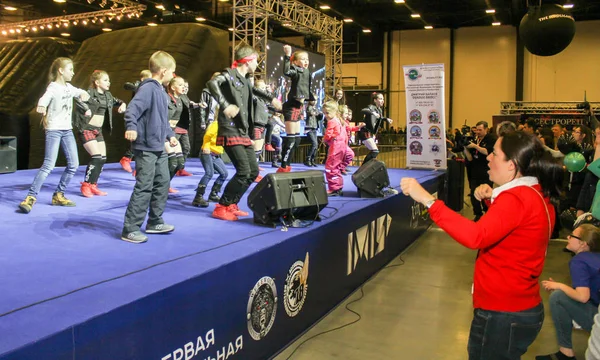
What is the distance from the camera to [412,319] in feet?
14.1

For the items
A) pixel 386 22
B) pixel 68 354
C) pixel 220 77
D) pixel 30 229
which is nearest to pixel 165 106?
pixel 220 77

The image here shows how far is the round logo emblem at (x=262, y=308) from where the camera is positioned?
3.06 metres

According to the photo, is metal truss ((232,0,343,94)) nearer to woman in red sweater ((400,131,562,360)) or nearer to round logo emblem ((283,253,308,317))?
round logo emblem ((283,253,308,317))

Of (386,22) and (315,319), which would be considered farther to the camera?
(386,22)

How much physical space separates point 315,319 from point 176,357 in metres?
1.74

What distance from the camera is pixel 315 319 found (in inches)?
159

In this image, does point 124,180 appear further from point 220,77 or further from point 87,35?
point 87,35

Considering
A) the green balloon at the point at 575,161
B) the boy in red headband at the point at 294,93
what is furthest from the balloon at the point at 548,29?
the boy in red headband at the point at 294,93

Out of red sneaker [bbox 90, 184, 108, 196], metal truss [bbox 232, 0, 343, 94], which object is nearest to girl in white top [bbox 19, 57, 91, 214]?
red sneaker [bbox 90, 184, 108, 196]

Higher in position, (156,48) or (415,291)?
(156,48)

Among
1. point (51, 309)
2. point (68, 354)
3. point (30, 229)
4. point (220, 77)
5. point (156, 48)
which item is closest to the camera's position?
point (68, 354)

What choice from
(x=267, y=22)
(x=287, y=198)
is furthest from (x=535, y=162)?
(x=267, y=22)

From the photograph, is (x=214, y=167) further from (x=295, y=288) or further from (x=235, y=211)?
(x=295, y=288)

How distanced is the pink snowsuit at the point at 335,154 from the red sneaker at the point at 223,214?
5.95 feet
